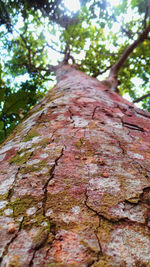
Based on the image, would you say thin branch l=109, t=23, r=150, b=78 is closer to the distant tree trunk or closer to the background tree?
the background tree

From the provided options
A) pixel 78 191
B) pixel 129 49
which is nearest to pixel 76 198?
pixel 78 191

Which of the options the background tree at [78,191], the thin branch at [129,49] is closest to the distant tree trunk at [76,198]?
the background tree at [78,191]

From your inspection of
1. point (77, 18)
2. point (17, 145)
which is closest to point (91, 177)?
point (17, 145)

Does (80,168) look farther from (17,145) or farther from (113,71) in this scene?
(113,71)

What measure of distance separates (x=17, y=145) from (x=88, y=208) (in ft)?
2.27

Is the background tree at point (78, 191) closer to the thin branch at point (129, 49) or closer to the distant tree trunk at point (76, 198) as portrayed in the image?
the distant tree trunk at point (76, 198)

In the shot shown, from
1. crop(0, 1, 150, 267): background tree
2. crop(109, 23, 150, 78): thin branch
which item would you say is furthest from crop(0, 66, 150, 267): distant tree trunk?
crop(109, 23, 150, 78): thin branch

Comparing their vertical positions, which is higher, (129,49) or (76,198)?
(129,49)

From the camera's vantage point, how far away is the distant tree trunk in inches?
18.8

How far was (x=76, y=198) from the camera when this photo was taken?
0.64 m

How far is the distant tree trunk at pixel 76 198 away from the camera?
48 centimetres

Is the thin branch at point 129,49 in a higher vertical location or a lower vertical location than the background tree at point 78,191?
higher

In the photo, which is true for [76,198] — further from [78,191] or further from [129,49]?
[129,49]

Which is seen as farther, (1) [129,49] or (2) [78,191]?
(1) [129,49]
